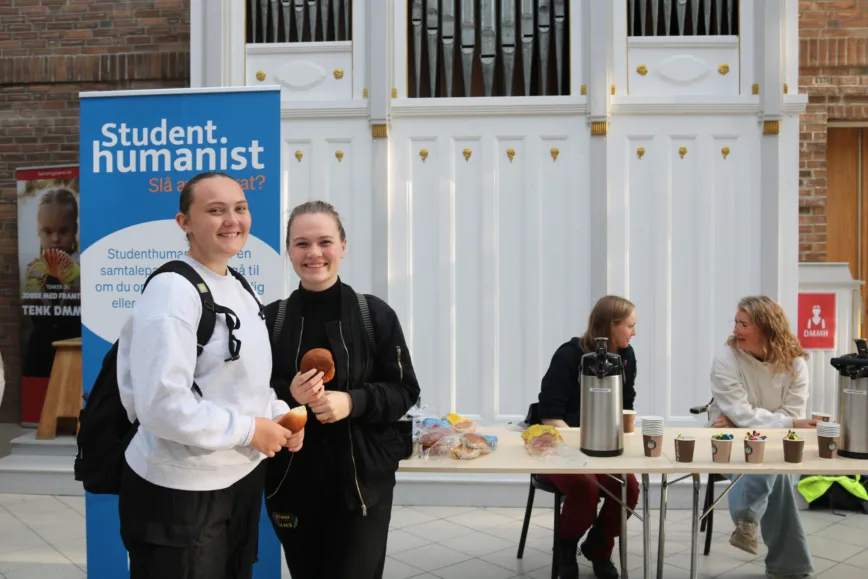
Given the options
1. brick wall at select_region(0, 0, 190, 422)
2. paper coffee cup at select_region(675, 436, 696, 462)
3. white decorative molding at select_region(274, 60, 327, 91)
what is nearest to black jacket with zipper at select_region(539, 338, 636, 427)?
paper coffee cup at select_region(675, 436, 696, 462)

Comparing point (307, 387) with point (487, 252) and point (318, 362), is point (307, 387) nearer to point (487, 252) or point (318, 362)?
point (318, 362)

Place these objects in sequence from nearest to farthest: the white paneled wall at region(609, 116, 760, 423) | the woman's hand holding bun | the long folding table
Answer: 1. the woman's hand holding bun
2. the long folding table
3. the white paneled wall at region(609, 116, 760, 423)

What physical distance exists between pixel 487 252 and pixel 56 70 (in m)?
3.92

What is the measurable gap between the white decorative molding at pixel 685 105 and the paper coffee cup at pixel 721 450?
2549 millimetres

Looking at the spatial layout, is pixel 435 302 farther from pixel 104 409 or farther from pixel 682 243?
pixel 104 409

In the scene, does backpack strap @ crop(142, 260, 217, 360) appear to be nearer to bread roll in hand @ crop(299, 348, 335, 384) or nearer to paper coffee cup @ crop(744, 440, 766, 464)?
bread roll in hand @ crop(299, 348, 335, 384)

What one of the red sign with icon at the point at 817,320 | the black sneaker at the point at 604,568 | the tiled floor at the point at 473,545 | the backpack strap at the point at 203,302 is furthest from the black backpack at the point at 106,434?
the red sign with icon at the point at 817,320

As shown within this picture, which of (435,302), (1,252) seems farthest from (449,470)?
(1,252)

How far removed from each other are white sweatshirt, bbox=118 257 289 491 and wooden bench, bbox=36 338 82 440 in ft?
13.9

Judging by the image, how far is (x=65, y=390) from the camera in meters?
5.51

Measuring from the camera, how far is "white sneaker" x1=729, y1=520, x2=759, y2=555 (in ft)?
11.6

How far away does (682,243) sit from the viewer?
15.2 feet

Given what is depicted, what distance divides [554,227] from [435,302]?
2.79ft

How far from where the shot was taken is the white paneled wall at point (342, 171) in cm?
472
